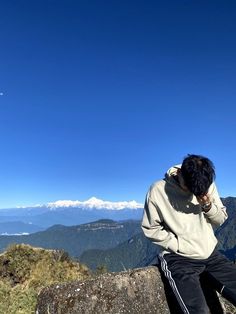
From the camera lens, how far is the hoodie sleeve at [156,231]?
22.5 feet

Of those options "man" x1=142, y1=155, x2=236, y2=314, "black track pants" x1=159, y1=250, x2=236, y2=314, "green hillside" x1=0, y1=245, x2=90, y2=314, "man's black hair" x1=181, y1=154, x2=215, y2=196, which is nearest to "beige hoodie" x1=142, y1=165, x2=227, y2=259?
"man" x1=142, y1=155, x2=236, y2=314

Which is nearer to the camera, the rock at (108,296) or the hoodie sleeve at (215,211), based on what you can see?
the hoodie sleeve at (215,211)

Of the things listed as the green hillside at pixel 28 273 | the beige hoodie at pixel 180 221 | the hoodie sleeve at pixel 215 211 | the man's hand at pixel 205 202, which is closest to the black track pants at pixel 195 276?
the beige hoodie at pixel 180 221

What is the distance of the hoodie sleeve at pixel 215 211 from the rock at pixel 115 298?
4.12ft

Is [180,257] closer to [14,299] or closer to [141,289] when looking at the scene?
[141,289]

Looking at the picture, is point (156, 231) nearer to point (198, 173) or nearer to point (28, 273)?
point (198, 173)

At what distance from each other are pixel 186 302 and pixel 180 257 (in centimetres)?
76

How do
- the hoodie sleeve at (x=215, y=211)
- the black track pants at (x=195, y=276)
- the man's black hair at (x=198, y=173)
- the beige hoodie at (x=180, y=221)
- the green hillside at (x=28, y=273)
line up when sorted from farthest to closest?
the green hillside at (x=28, y=273) < the beige hoodie at (x=180, y=221) < the hoodie sleeve at (x=215, y=211) < the black track pants at (x=195, y=276) < the man's black hair at (x=198, y=173)

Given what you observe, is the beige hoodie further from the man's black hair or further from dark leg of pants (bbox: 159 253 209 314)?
the man's black hair

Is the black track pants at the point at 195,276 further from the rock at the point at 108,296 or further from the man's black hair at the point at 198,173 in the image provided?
the man's black hair at the point at 198,173

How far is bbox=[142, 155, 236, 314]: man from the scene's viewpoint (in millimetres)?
6723

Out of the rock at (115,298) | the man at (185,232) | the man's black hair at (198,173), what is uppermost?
the man's black hair at (198,173)

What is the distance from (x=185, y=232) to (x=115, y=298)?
1.59m

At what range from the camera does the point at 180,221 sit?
22.6 feet
